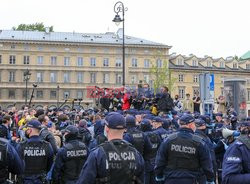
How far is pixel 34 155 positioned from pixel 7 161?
5.54 feet

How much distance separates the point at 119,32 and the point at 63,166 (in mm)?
84485

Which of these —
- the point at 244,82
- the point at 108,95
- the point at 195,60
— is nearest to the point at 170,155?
the point at 244,82

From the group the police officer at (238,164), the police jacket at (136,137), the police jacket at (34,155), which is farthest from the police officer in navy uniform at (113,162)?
the police jacket at (136,137)

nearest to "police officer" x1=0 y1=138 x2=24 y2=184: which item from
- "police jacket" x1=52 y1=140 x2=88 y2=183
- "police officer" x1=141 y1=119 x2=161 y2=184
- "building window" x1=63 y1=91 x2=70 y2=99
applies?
"police jacket" x1=52 y1=140 x2=88 y2=183

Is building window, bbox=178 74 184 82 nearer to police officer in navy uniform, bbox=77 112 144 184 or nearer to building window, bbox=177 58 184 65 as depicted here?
building window, bbox=177 58 184 65

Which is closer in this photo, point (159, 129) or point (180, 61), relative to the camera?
point (159, 129)

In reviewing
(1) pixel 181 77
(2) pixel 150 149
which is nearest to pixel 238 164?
(2) pixel 150 149

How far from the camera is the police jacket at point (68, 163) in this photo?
8180mm

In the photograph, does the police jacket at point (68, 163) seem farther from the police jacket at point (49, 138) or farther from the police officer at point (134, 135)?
the police officer at point (134, 135)

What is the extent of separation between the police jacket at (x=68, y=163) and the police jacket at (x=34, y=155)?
0.23 meters

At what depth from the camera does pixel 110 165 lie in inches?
196

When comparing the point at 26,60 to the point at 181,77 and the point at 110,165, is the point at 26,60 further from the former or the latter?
the point at 110,165

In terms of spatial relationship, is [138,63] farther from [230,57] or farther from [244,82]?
[244,82]

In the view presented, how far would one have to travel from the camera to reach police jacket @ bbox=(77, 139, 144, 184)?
16.1ft
